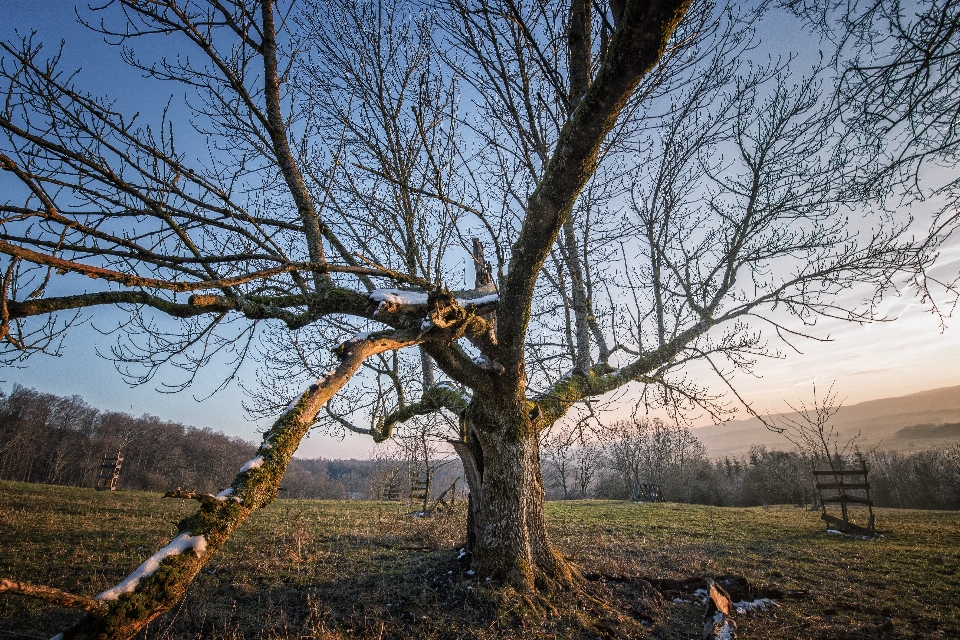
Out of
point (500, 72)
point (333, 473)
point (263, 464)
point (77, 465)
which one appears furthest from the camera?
point (333, 473)

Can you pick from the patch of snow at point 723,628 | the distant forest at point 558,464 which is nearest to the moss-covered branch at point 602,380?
the distant forest at point 558,464

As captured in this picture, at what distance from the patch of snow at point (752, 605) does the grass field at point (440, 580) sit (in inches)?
3.8

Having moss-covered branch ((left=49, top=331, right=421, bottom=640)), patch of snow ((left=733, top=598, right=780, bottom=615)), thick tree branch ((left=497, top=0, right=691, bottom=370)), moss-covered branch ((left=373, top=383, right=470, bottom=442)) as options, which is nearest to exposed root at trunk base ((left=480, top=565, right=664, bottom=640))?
patch of snow ((left=733, top=598, right=780, bottom=615))

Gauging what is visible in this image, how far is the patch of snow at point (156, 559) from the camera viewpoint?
50.3 inches

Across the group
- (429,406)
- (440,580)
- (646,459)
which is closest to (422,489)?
Result: (429,406)

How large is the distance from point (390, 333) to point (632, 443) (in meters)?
33.5

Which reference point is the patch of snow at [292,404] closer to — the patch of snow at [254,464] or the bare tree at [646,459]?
the patch of snow at [254,464]

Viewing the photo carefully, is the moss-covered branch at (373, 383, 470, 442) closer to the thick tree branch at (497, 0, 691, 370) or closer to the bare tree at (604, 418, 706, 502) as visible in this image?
the thick tree branch at (497, 0, 691, 370)

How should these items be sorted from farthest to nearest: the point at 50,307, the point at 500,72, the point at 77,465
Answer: the point at 77,465, the point at 500,72, the point at 50,307

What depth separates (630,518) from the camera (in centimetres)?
1430

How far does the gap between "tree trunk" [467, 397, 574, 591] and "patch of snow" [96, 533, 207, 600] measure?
13.0 ft

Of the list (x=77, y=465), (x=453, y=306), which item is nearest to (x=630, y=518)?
(x=453, y=306)

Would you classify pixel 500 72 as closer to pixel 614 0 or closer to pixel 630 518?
pixel 614 0

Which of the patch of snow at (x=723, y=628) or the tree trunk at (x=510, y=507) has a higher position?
the tree trunk at (x=510, y=507)
